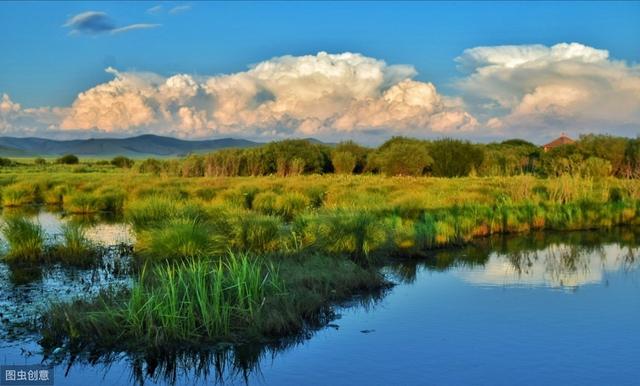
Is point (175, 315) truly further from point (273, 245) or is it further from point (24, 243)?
point (24, 243)

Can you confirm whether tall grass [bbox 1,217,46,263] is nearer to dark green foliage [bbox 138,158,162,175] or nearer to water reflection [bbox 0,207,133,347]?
water reflection [bbox 0,207,133,347]

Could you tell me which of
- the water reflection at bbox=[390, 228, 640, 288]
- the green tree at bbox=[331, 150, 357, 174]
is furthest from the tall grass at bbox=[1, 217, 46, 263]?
the green tree at bbox=[331, 150, 357, 174]

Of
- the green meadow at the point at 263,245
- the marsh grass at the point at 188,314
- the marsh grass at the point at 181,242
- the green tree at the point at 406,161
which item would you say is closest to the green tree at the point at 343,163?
the green tree at the point at 406,161

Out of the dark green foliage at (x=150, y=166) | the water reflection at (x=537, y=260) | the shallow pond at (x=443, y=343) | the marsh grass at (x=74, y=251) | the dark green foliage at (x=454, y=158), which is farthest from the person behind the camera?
the dark green foliage at (x=150, y=166)

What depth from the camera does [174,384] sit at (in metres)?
7.38

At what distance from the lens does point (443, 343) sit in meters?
8.70

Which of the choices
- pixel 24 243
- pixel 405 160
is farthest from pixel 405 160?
pixel 24 243

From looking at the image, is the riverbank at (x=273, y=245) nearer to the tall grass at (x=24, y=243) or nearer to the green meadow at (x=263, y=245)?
the green meadow at (x=263, y=245)

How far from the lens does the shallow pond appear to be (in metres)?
7.54

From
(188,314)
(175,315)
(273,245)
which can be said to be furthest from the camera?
(273,245)

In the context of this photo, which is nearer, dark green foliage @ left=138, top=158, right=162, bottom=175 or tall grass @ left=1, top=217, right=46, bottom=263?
tall grass @ left=1, top=217, right=46, bottom=263

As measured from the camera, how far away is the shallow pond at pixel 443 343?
7.54 m

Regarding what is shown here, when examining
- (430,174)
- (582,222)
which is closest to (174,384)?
(582,222)

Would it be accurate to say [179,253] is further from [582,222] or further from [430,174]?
[430,174]
